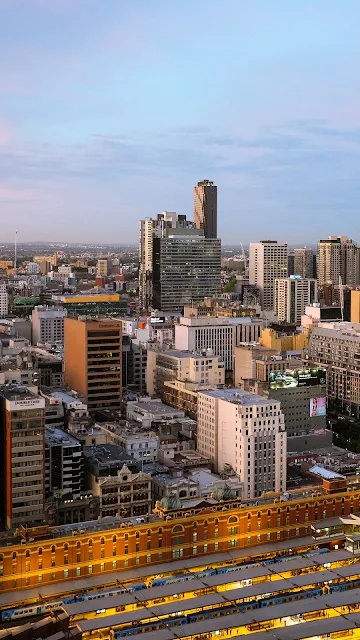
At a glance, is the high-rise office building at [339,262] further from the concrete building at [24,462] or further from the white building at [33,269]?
the concrete building at [24,462]

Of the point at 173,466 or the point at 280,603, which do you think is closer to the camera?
the point at 280,603

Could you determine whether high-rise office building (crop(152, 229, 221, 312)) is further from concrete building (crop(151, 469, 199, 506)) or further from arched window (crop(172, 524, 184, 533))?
arched window (crop(172, 524, 184, 533))

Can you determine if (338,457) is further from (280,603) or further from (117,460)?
(280,603)

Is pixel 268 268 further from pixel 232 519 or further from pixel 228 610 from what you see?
pixel 228 610

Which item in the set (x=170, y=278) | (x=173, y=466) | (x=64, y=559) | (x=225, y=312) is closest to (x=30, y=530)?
(x=64, y=559)

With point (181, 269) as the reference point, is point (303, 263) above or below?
above

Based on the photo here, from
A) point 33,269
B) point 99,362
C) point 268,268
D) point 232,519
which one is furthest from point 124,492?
point 33,269
